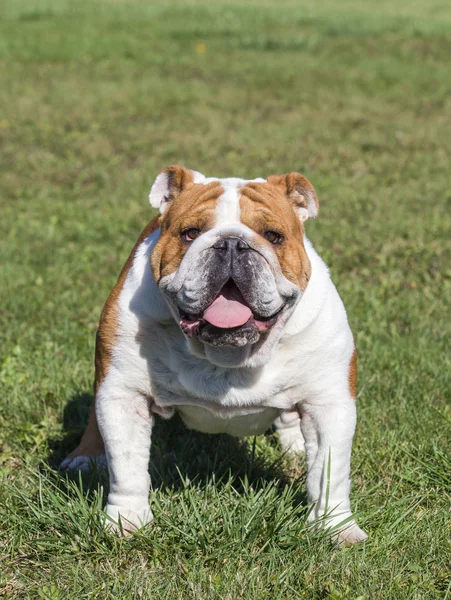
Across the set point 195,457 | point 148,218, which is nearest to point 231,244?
point 195,457

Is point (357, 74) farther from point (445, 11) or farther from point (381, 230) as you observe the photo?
point (445, 11)

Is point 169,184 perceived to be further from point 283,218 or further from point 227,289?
point 227,289

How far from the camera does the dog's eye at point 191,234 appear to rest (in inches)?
116

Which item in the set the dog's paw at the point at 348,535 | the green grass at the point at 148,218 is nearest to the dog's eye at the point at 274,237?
the green grass at the point at 148,218

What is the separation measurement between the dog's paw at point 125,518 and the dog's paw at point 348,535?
74cm

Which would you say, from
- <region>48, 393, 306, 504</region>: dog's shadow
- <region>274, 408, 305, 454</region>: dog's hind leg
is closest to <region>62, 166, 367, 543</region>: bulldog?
<region>48, 393, 306, 504</region>: dog's shadow

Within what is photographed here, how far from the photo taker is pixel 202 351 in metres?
3.03

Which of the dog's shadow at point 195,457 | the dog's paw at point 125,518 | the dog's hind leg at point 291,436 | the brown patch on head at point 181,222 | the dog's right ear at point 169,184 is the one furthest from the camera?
the dog's hind leg at point 291,436

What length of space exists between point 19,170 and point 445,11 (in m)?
19.2

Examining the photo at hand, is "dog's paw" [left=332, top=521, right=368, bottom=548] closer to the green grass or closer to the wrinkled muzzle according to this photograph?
the green grass

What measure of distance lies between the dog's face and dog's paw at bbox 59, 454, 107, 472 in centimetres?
101

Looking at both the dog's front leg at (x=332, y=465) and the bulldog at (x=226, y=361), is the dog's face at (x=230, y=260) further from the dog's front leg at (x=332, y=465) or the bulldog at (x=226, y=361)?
the dog's front leg at (x=332, y=465)

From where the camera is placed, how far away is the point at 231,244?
2.76 m

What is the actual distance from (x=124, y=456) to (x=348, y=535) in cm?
92
